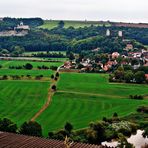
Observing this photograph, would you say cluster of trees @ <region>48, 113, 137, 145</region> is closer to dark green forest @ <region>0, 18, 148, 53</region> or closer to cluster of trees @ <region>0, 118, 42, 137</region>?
cluster of trees @ <region>0, 118, 42, 137</region>

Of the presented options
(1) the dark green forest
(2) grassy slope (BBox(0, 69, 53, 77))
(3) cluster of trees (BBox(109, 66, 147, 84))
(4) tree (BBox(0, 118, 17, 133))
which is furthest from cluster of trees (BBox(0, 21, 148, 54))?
(4) tree (BBox(0, 118, 17, 133))

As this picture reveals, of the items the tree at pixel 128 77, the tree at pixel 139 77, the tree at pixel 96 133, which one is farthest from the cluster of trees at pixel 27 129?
the tree at pixel 139 77

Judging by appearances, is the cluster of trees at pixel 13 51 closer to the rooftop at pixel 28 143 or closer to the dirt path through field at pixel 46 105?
the dirt path through field at pixel 46 105

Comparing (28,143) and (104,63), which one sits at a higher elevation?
(28,143)

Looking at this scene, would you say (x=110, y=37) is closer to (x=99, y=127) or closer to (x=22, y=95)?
(x=22, y=95)

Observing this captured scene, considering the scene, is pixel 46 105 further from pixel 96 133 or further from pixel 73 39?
pixel 73 39

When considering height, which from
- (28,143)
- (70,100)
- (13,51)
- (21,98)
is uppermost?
(28,143)

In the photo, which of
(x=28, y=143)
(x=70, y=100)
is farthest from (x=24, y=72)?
(x=28, y=143)
